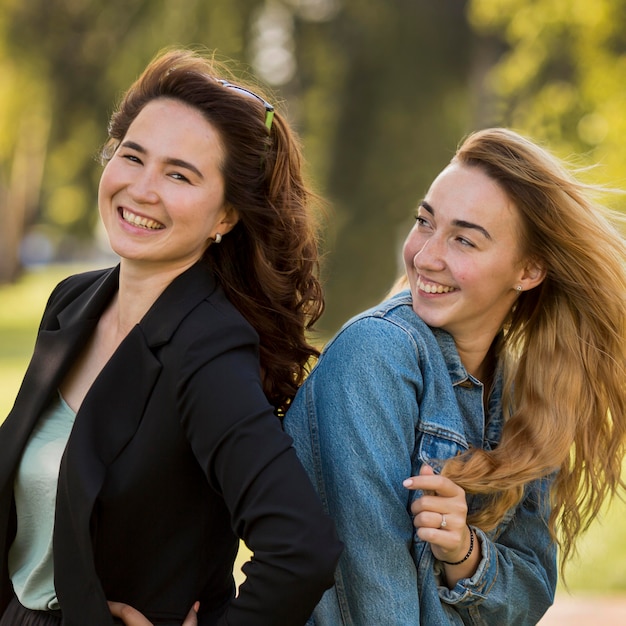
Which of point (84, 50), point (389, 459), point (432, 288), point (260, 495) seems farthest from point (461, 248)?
point (84, 50)

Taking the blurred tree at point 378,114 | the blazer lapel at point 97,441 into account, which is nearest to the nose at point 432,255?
the blazer lapel at point 97,441

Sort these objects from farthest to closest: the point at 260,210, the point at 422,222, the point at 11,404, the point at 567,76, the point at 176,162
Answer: the point at 11,404 → the point at 567,76 → the point at 422,222 → the point at 260,210 → the point at 176,162

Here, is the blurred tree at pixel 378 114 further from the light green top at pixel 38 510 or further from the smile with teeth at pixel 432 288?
the light green top at pixel 38 510

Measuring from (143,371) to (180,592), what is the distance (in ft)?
1.75

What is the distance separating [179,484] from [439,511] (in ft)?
2.05

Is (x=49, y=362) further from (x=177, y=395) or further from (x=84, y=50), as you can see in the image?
(x=84, y=50)

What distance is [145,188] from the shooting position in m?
2.59

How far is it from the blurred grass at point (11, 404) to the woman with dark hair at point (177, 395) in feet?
3.91

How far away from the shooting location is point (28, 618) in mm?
2549

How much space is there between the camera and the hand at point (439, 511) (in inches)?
98.4

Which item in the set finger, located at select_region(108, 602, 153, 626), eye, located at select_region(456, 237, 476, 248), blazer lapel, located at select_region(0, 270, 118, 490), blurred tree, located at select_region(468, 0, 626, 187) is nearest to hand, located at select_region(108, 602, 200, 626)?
finger, located at select_region(108, 602, 153, 626)

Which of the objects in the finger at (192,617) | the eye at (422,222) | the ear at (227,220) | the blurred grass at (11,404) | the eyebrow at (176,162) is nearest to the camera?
the finger at (192,617)

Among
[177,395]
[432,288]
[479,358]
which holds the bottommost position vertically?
[177,395]

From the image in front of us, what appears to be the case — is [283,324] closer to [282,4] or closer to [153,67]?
[153,67]
